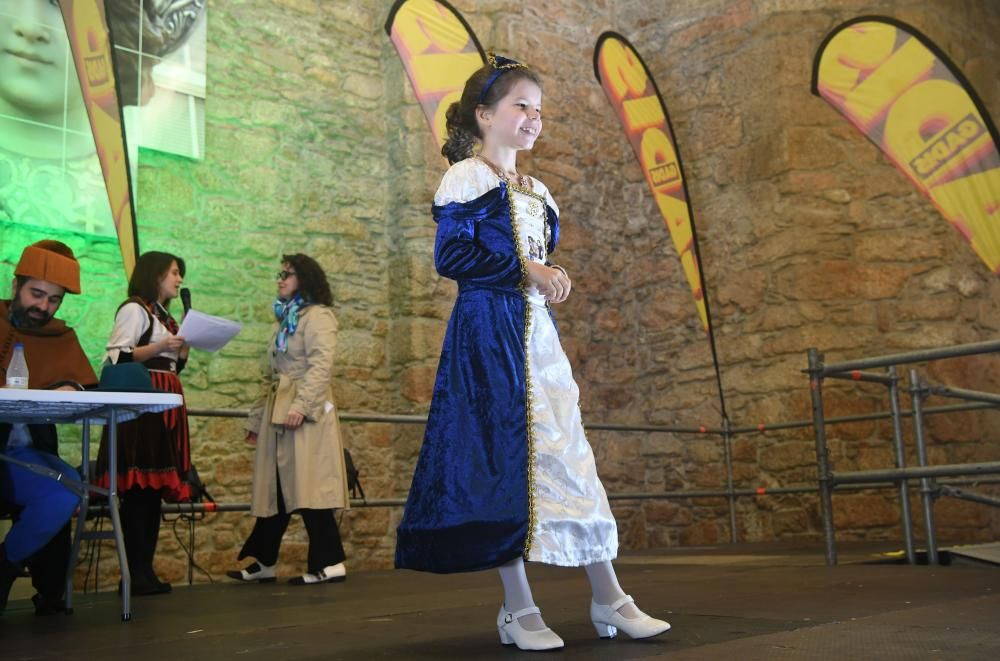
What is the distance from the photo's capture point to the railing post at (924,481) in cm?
387

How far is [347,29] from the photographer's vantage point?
6.46 m

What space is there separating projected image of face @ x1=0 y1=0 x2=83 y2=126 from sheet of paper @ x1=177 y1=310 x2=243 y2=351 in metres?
1.94

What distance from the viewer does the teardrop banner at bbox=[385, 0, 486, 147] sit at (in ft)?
20.0

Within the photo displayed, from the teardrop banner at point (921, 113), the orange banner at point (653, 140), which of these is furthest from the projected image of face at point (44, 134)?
the teardrop banner at point (921, 113)

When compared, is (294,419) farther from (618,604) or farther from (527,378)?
(618,604)

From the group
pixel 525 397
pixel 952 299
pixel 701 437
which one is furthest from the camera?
pixel 701 437

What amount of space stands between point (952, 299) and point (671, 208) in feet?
6.14

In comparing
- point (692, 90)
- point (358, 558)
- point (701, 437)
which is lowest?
point (358, 558)

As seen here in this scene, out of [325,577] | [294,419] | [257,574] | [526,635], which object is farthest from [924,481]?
[257,574]

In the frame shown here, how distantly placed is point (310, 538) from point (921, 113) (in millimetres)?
4525

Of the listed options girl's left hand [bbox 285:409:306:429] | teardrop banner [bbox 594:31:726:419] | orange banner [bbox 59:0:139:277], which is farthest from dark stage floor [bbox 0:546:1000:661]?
teardrop banner [bbox 594:31:726:419]

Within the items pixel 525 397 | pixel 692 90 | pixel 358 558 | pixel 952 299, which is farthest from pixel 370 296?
pixel 525 397

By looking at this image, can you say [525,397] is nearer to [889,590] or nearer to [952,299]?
[889,590]

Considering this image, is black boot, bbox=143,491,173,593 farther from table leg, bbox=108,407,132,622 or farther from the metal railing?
the metal railing
